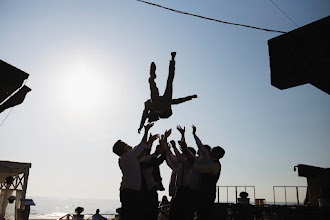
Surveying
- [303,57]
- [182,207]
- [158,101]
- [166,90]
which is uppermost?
[166,90]

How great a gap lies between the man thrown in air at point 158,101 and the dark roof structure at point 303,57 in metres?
3.61

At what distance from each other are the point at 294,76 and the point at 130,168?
284cm

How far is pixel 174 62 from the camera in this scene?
18.0 ft

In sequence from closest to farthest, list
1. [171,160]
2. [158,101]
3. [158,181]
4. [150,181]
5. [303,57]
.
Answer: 1. [303,57]
2. [150,181]
3. [158,181]
4. [171,160]
5. [158,101]

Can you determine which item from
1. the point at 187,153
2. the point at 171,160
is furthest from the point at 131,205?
the point at 171,160

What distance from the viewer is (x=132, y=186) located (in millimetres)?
3730

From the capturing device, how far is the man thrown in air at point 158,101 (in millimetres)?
5281

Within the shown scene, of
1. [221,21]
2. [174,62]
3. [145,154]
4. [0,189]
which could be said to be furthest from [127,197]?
[0,189]

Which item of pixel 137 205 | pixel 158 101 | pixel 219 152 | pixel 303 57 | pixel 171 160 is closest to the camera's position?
pixel 303 57

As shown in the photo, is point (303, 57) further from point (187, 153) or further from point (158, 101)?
point (158, 101)

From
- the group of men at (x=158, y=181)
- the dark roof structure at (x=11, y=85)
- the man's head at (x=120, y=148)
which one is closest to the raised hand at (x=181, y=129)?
the group of men at (x=158, y=181)

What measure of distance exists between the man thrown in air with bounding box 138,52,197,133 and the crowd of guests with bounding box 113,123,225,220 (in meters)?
0.99

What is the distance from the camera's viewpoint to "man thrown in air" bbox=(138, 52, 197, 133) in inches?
208

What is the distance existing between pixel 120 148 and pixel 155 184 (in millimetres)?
840
